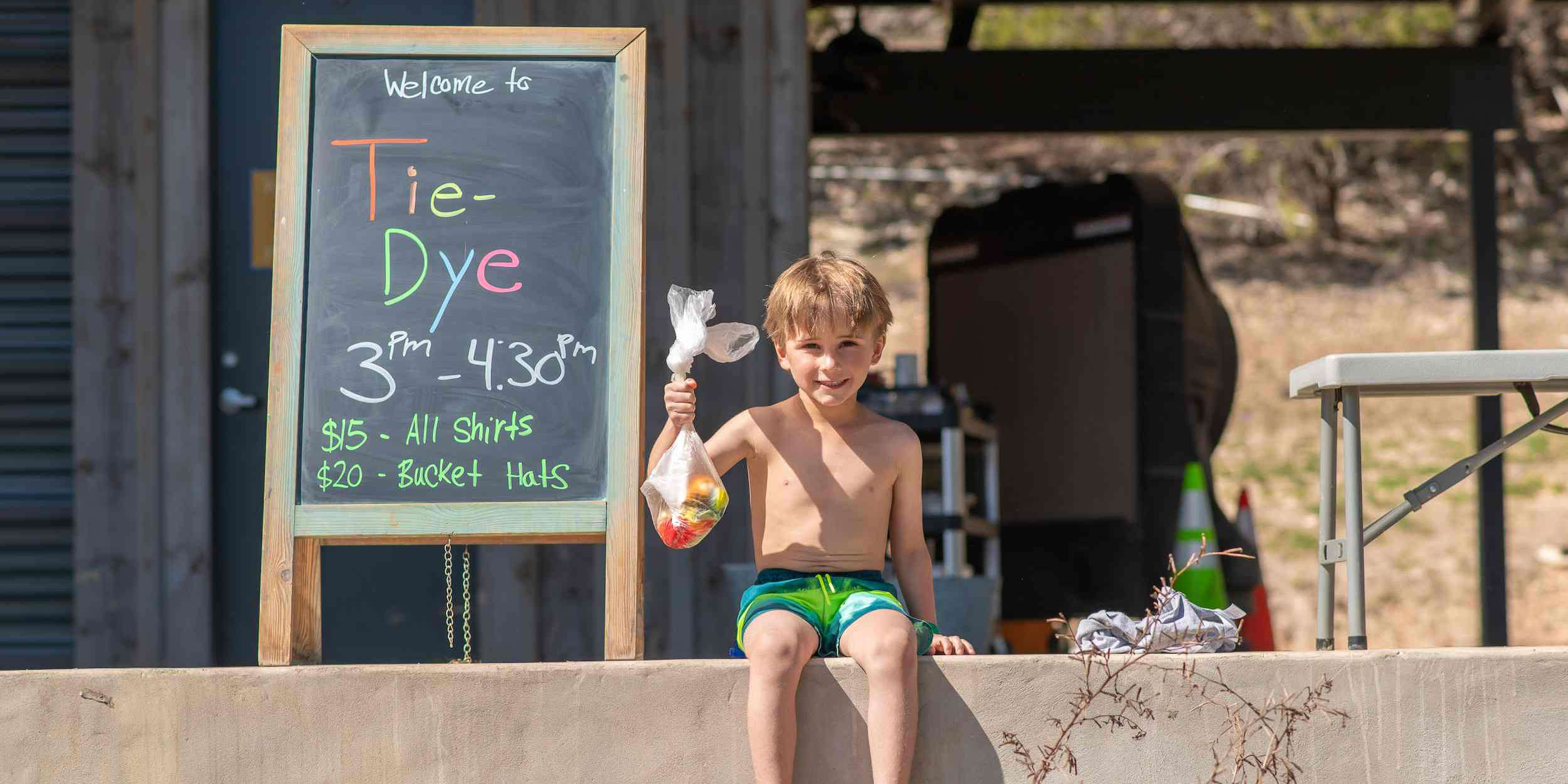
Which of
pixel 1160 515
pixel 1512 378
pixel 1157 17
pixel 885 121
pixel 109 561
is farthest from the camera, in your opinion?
pixel 1157 17

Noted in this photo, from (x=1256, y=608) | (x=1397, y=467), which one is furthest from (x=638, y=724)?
(x=1397, y=467)

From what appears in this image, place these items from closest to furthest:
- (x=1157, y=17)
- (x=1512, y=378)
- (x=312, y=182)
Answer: (x=1512, y=378) → (x=312, y=182) → (x=1157, y=17)

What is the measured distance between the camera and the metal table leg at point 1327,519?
2.95 meters

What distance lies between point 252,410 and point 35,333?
0.74 m

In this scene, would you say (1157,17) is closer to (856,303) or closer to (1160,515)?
(1160,515)

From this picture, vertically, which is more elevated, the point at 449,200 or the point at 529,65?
the point at 529,65

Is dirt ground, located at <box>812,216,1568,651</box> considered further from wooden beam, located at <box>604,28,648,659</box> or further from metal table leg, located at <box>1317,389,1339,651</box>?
wooden beam, located at <box>604,28,648,659</box>

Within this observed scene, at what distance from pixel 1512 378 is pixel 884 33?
1413 centimetres

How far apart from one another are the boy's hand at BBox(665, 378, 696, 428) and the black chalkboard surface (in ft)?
0.81

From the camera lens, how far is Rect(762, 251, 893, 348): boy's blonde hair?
290cm

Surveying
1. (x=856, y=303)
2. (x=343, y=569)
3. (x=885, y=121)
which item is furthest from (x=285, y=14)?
(x=885, y=121)

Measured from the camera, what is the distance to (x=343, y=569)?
15.4 ft

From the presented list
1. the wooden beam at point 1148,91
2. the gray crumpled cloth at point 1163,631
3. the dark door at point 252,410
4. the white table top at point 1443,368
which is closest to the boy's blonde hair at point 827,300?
the gray crumpled cloth at point 1163,631

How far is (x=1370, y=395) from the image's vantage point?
3053 millimetres
